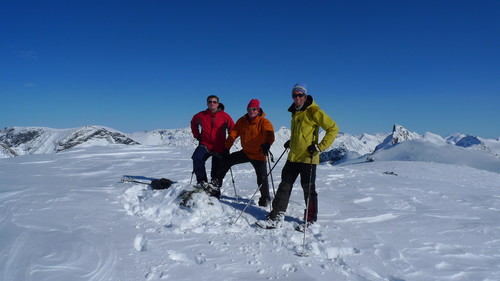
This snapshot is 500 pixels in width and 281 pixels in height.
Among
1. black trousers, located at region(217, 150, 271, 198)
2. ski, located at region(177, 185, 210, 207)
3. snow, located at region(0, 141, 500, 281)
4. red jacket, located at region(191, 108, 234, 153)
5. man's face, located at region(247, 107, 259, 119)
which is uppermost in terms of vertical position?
man's face, located at region(247, 107, 259, 119)

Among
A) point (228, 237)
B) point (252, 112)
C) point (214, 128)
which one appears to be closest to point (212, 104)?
point (214, 128)

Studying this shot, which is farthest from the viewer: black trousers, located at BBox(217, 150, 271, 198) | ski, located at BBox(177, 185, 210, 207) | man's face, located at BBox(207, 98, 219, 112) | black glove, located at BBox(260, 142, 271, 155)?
man's face, located at BBox(207, 98, 219, 112)

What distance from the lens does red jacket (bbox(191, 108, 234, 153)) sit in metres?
6.49

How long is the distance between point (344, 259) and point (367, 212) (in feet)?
8.59

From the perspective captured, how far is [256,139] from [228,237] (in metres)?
→ 2.33

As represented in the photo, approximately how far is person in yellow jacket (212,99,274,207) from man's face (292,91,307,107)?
3.51 feet

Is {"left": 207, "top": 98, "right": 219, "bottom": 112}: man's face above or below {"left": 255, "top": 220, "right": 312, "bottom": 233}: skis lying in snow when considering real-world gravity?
above

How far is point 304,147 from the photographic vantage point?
16.4ft

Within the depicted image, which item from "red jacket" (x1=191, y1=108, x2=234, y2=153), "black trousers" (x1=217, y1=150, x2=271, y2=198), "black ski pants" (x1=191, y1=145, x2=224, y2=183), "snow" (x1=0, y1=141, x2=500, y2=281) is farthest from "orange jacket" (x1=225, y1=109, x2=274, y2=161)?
"snow" (x1=0, y1=141, x2=500, y2=281)

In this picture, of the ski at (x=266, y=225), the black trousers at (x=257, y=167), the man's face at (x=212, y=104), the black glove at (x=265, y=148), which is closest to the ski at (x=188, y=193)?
the black trousers at (x=257, y=167)

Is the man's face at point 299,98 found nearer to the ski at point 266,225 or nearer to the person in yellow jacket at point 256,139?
the person in yellow jacket at point 256,139

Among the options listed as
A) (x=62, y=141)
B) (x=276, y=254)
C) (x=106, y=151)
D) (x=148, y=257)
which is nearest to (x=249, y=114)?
(x=276, y=254)

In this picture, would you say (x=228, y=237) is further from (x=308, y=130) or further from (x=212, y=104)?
(x=212, y=104)

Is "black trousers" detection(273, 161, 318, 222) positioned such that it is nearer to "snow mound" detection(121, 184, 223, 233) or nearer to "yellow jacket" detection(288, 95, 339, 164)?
"yellow jacket" detection(288, 95, 339, 164)
